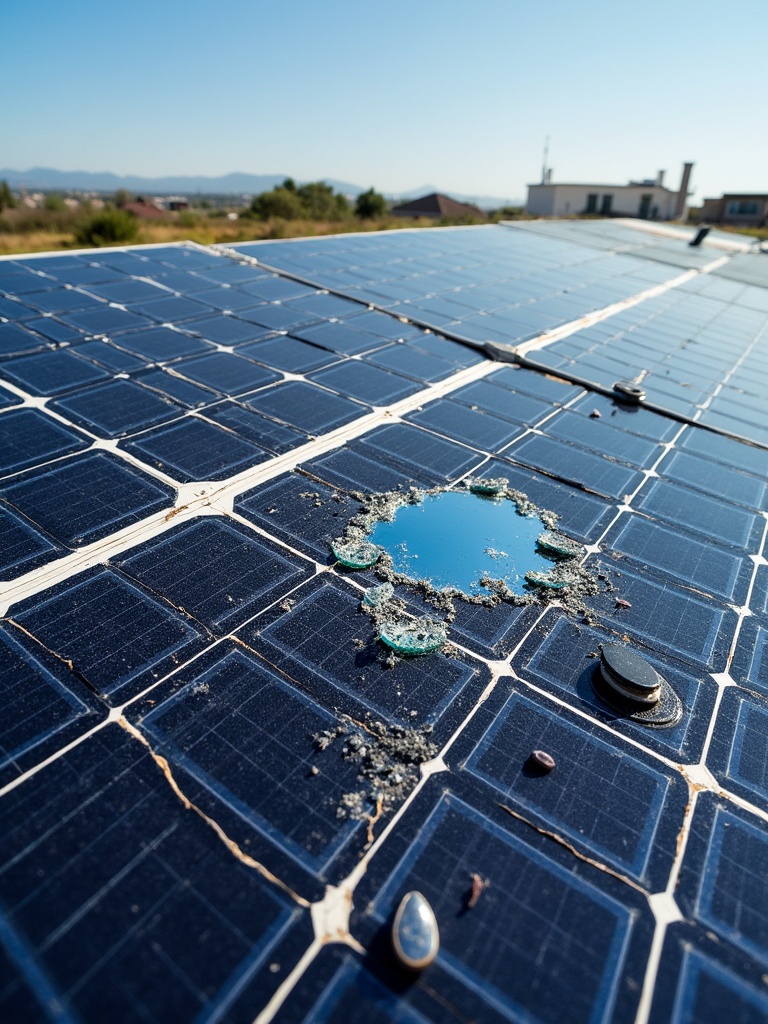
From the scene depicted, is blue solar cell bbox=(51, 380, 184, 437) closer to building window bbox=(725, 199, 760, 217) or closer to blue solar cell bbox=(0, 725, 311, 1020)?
blue solar cell bbox=(0, 725, 311, 1020)

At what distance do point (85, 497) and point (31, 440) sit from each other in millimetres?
2245

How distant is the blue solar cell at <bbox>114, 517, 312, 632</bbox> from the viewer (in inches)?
272

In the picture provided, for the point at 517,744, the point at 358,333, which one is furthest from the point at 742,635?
the point at 358,333

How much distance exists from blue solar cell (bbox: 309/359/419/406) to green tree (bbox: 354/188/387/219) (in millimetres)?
59952

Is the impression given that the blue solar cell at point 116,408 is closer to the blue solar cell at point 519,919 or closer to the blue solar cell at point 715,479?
the blue solar cell at point 519,919

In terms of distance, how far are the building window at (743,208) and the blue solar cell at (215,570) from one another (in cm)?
8619

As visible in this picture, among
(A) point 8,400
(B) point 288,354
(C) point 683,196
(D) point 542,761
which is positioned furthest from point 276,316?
(C) point 683,196

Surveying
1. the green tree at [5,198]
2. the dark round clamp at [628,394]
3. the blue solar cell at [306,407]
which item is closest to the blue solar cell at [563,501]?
the blue solar cell at [306,407]

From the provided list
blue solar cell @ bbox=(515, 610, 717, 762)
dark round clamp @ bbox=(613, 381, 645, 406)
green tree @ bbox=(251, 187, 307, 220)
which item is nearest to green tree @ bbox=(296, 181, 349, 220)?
green tree @ bbox=(251, 187, 307, 220)

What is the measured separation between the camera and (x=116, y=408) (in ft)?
36.0

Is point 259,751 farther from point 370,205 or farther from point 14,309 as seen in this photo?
point 370,205

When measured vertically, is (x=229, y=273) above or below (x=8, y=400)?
above

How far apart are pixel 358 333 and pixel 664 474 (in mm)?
9082

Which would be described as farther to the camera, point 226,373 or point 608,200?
point 608,200
